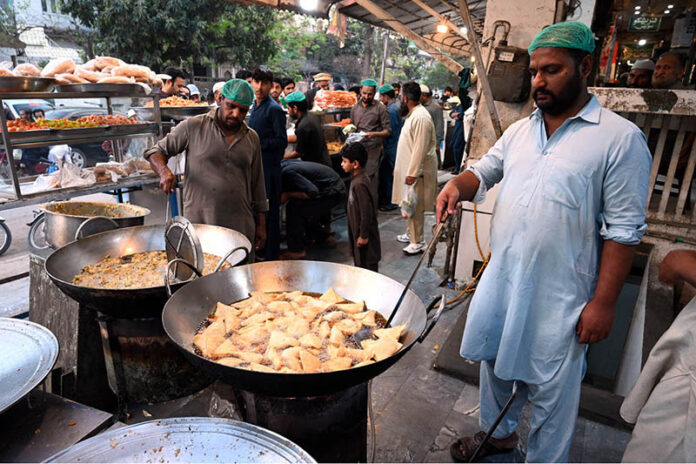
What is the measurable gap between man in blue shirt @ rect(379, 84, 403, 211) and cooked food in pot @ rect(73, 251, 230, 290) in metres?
5.95

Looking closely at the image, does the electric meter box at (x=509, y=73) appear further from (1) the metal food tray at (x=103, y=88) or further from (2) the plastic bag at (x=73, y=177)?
(2) the plastic bag at (x=73, y=177)

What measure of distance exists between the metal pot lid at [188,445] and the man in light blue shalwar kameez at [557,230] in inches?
56.9

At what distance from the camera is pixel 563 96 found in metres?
2.01

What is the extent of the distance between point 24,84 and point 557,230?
4.39m

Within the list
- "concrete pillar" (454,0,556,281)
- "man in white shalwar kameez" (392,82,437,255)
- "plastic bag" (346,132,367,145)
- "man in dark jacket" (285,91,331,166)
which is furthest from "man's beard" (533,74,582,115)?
"plastic bag" (346,132,367,145)

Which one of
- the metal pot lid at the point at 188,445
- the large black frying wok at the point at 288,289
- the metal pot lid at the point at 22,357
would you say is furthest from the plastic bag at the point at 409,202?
the metal pot lid at the point at 188,445

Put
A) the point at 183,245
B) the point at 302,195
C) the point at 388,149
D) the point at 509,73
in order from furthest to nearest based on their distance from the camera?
the point at 388,149, the point at 302,195, the point at 509,73, the point at 183,245

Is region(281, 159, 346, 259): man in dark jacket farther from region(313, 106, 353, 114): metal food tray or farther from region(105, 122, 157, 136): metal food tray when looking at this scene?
region(313, 106, 353, 114): metal food tray

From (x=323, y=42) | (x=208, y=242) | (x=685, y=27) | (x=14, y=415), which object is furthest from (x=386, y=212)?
(x=323, y=42)

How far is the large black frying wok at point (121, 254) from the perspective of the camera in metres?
2.22

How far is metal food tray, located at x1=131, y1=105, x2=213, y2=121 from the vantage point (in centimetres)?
548

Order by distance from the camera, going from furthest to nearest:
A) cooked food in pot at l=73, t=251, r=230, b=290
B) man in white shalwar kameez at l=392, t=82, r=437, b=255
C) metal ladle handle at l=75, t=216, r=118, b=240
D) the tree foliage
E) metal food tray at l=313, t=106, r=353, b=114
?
the tree foliage
metal food tray at l=313, t=106, r=353, b=114
man in white shalwar kameez at l=392, t=82, r=437, b=255
metal ladle handle at l=75, t=216, r=118, b=240
cooked food in pot at l=73, t=251, r=230, b=290

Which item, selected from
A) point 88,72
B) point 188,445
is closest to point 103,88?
point 88,72

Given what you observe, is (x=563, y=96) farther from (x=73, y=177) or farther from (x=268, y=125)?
(x=73, y=177)
